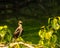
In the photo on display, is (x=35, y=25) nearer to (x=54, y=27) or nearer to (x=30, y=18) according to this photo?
(x=30, y=18)

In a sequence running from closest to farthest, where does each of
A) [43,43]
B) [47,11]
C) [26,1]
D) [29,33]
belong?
[43,43]
[29,33]
[47,11]
[26,1]

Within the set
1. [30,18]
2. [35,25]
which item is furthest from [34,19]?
[35,25]

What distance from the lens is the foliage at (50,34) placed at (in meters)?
5.78

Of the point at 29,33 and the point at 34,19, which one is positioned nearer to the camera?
the point at 29,33

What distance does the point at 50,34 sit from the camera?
578cm

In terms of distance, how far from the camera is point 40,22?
936 inches

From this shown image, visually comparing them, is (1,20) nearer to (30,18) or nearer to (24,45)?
(30,18)

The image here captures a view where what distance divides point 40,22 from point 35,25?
0.94 metres

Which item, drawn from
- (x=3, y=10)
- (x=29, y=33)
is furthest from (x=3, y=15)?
(x=29, y=33)

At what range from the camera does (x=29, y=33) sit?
20.5 m

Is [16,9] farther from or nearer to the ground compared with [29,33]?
farther from the ground

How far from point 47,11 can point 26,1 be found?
3.42m

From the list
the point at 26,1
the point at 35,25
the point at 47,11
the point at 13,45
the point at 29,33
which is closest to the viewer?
the point at 13,45

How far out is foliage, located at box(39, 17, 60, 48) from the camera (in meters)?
5.78
